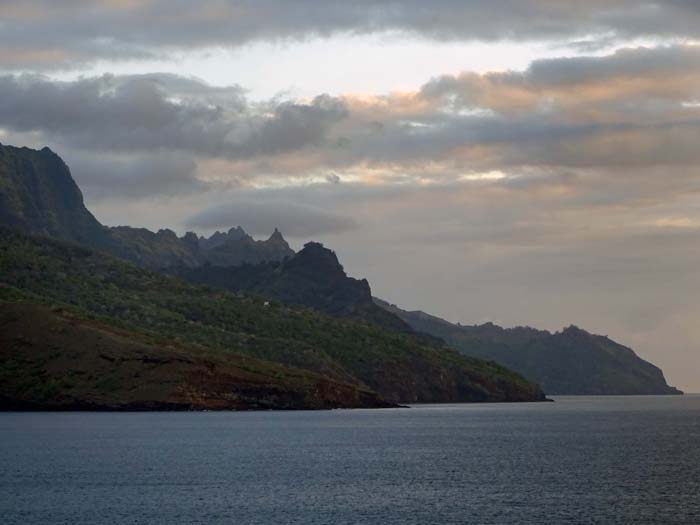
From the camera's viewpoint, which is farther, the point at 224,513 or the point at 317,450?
the point at 317,450

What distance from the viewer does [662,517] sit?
102875 millimetres

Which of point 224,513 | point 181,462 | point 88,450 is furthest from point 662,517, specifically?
point 88,450

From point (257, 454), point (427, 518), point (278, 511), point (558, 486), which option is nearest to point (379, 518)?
point (427, 518)

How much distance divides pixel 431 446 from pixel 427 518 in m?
97.3

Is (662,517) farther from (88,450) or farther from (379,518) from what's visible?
(88,450)

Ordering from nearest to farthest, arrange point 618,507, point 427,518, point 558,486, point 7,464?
point 427,518 → point 618,507 → point 558,486 → point 7,464

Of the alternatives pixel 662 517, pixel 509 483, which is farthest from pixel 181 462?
pixel 662 517

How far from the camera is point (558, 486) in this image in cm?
12888

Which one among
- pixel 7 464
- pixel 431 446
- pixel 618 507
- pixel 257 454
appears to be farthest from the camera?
pixel 431 446

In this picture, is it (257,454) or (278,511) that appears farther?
(257,454)

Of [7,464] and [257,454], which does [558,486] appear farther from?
[7,464]

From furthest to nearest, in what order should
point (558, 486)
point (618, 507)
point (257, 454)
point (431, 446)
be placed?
point (431, 446) < point (257, 454) < point (558, 486) < point (618, 507)

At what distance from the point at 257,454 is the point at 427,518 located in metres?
76.1

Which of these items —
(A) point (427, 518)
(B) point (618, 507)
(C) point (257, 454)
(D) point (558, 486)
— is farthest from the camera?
(C) point (257, 454)
